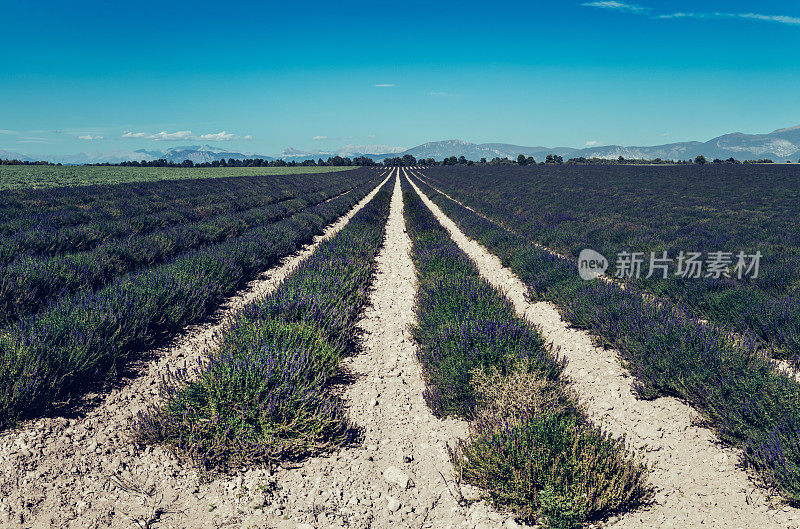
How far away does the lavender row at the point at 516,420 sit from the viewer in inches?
87.4

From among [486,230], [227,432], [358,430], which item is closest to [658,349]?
[358,430]

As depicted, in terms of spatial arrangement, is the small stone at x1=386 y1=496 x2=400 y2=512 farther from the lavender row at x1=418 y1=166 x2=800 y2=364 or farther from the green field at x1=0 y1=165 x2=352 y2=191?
the green field at x1=0 y1=165 x2=352 y2=191

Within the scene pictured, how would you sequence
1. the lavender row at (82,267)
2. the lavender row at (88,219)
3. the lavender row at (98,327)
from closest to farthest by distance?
1. the lavender row at (98,327)
2. the lavender row at (82,267)
3. the lavender row at (88,219)

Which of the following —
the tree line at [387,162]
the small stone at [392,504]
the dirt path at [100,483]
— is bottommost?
the small stone at [392,504]

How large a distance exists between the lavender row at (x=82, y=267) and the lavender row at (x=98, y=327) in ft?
2.55

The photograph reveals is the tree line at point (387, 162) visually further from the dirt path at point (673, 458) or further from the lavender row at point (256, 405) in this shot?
the dirt path at point (673, 458)

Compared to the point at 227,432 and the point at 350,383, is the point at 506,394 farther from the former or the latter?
the point at 227,432

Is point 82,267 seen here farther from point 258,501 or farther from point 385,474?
point 385,474

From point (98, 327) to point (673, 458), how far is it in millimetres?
5024

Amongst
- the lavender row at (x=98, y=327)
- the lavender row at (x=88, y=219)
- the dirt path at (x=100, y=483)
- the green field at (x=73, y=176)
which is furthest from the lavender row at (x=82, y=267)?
the green field at (x=73, y=176)

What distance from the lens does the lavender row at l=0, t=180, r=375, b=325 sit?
4.98 m

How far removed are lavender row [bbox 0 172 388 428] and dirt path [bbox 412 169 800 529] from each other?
4.02 metres

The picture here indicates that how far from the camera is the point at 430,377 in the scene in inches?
146

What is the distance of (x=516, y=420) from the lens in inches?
106
